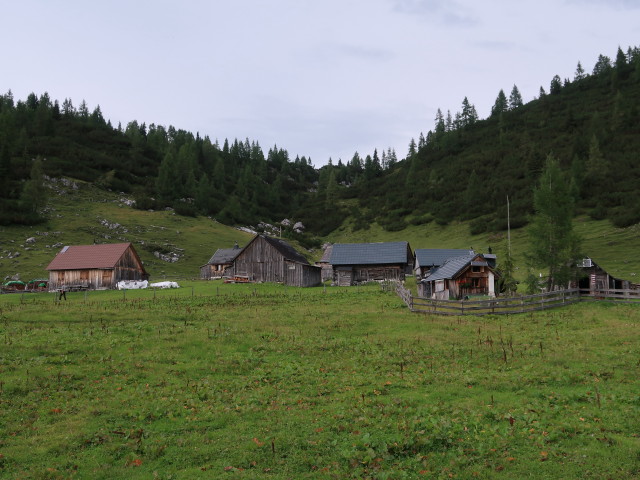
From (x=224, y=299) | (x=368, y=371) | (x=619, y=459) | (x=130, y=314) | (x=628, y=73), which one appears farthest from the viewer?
(x=628, y=73)

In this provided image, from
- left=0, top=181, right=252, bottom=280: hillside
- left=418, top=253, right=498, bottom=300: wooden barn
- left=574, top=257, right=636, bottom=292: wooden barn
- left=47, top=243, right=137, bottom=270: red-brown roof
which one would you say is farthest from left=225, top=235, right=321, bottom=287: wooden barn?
left=574, top=257, right=636, bottom=292: wooden barn

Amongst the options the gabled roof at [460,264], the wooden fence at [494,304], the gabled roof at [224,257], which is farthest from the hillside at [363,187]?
the wooden fence at [494,304]

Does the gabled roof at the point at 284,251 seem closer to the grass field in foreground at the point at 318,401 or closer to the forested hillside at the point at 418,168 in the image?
the grass field in foreground at the point at 318,401

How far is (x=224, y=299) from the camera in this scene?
39.3m

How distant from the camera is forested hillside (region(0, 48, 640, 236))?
306 ft

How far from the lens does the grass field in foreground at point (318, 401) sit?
912 cm

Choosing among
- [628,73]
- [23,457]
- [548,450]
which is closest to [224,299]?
[23,457]

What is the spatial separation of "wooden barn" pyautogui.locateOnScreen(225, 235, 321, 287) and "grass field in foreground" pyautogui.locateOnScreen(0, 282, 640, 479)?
3570 centimetres

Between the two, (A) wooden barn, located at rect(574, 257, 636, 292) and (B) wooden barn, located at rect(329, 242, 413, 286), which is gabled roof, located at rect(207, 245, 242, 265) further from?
(A) wooden barn, located at rect(574, 257, 636, 292)

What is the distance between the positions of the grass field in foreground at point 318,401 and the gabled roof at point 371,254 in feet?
133

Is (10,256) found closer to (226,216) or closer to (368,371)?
(226,216)

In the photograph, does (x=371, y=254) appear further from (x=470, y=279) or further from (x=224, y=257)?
(x=224, y=257)

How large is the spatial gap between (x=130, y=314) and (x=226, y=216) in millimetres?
98976

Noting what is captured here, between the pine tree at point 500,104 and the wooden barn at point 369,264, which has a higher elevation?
the pine tree at point 500,104
